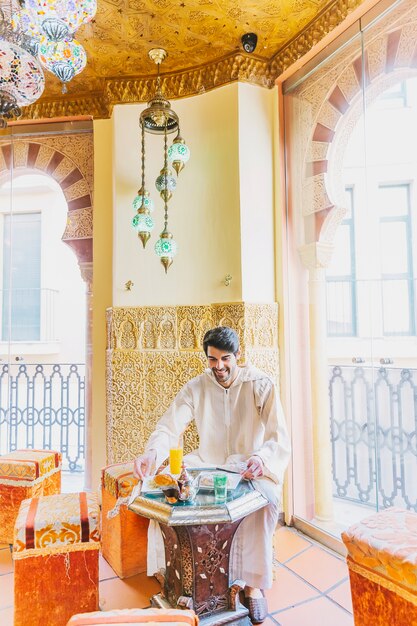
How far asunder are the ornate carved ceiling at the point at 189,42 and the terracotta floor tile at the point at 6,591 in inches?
134

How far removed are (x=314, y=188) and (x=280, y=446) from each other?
1845 millimetres

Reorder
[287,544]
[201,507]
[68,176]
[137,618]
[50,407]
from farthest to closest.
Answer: [50,407]
[68,176]
[287,544]
[201,507]
[137,618]

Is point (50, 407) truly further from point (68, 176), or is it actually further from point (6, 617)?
point (6, 617)

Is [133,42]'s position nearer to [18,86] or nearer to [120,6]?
[120,6]

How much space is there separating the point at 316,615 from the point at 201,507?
0.94 meters

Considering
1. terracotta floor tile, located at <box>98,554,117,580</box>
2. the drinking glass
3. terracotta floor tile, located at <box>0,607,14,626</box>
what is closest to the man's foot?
the drinking glass

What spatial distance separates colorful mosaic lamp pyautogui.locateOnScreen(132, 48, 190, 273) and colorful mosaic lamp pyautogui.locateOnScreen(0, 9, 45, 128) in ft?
3.80

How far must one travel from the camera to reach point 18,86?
204 cm

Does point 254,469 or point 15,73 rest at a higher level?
point 15,73

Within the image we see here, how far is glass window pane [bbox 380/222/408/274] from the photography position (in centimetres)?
260

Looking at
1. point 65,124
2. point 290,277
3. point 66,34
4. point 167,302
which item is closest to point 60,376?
point 167,302

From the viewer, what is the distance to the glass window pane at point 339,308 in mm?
2943

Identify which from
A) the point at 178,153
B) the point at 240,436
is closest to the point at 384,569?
the point at 240,436

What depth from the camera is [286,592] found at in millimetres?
2285
